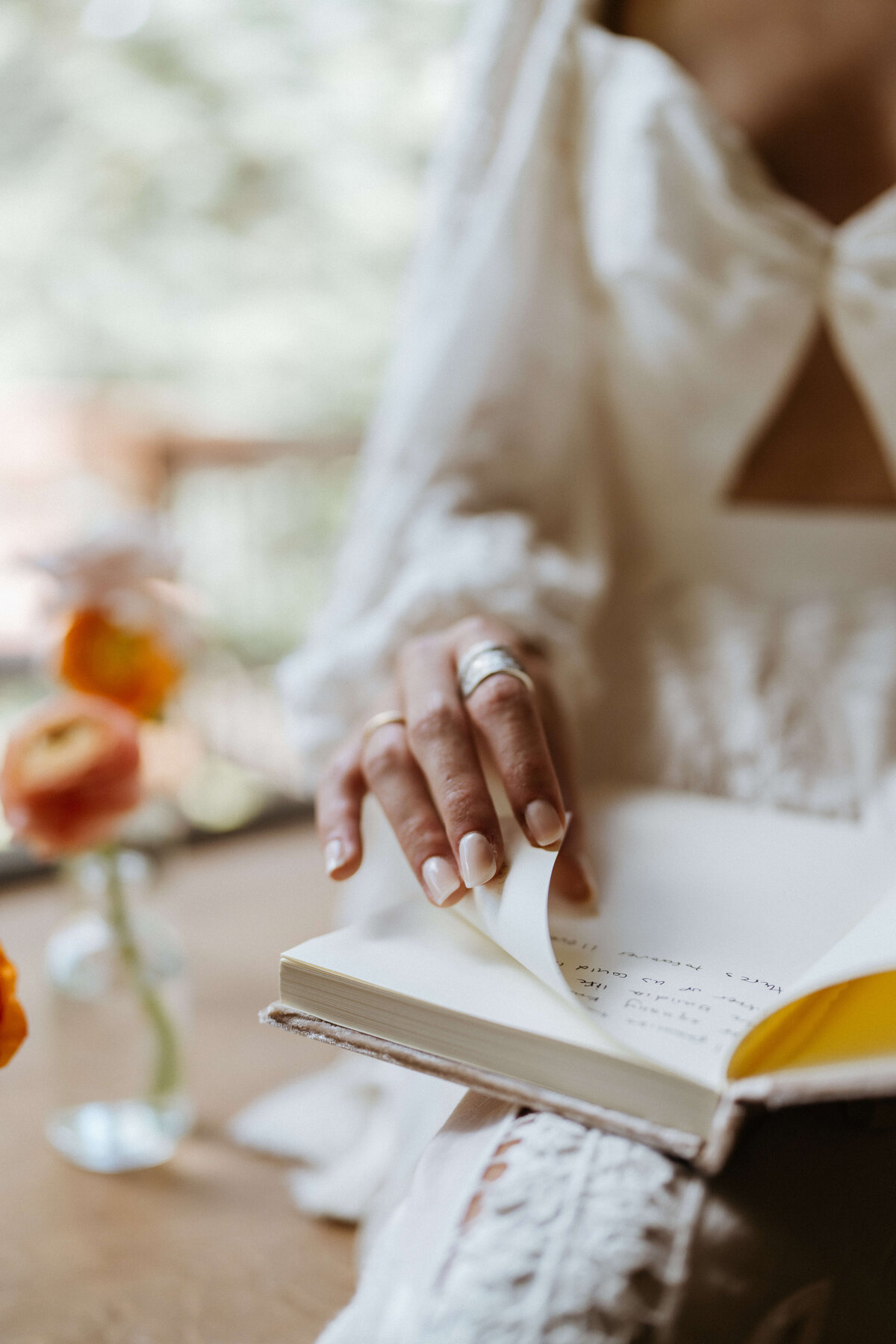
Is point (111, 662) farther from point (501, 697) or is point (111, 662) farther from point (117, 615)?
point (501, 697)

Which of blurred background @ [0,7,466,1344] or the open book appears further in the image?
blurred background @ [0,7,466,1344]

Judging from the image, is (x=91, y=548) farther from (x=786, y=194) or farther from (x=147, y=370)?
(x=147, y=370)

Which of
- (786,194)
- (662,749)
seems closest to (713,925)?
(662,749)

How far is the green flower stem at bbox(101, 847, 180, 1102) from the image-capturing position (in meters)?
0.72

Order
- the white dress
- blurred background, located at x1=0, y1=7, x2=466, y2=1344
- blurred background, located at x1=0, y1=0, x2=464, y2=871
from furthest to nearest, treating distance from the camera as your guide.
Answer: blurred background, located at x1=0, y1=0, x2=464, y2=871, blurred background, located at x1=0, y1=7, x2=466, y2=1344, the white dress

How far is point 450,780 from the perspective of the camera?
44cm

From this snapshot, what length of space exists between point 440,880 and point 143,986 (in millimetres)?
402

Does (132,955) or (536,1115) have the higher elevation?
(536,1115)

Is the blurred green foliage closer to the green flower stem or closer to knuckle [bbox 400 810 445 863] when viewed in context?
the green flower stem

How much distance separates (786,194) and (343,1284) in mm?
829

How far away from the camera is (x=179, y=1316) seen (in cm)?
61

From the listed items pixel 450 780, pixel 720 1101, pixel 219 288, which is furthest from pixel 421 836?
pixel 219 288

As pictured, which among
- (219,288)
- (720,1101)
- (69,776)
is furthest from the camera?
(219,288)

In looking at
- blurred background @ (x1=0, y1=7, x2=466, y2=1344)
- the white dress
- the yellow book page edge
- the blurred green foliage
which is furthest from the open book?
the blurred green foliage
